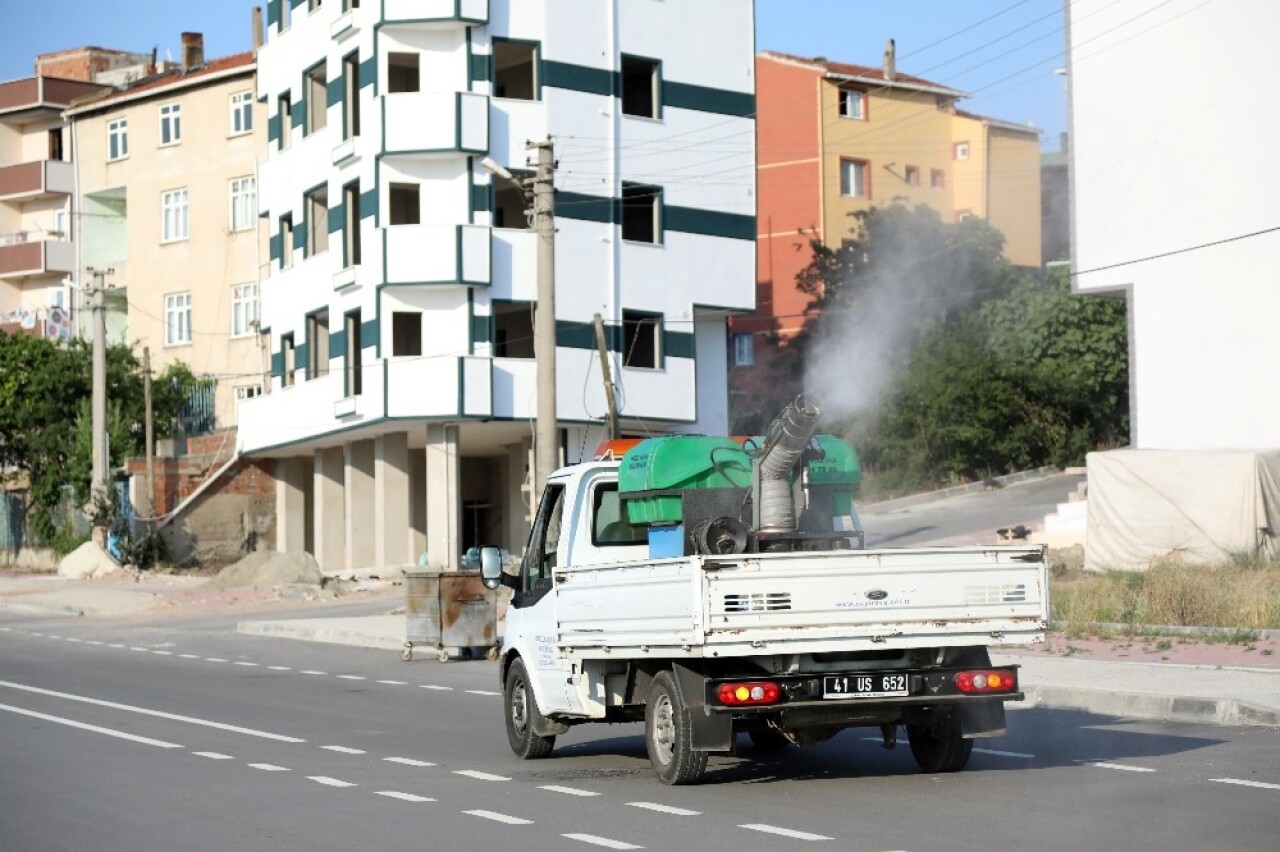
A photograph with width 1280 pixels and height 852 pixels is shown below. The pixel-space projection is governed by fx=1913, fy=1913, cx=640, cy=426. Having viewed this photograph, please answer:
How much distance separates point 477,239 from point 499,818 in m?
36.5

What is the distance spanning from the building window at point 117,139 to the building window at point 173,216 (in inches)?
113

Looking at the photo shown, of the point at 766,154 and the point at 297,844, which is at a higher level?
the point at 766,154

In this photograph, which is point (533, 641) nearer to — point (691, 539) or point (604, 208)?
point (691, 539)

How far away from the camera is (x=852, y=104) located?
72.1 m

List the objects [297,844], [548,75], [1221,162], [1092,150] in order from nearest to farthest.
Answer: [297,844] < [1221,162] < [1092,150] < [548,75]

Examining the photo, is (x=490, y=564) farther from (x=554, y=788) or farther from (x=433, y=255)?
(x=433, y=255)

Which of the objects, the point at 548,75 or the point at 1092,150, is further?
the point at 548,75

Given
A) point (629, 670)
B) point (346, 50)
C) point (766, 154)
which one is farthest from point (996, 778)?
point (766, 154)

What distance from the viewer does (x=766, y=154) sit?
70.8 m

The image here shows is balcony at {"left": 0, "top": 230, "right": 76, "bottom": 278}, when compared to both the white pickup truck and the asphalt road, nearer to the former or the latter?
the asphalt road

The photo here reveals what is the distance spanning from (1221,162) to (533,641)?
89.0 ft

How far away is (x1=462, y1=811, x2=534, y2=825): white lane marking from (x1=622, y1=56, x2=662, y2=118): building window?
131 feet

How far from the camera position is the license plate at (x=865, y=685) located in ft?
38.4

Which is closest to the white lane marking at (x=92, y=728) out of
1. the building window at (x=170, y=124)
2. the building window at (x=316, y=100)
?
the building window at (x=316, y=100)
